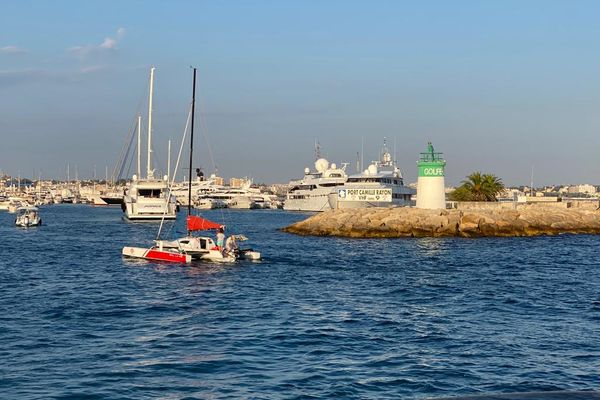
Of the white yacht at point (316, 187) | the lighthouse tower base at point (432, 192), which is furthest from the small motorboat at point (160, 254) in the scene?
the white yacht at point (316, 187)

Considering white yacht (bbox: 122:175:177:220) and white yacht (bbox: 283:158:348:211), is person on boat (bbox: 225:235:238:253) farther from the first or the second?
white yacht (bbox: 283:158:348:211)

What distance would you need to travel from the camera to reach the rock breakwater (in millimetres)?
71438

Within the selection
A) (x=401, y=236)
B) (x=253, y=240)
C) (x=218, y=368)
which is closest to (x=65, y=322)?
(x=218, y=368)

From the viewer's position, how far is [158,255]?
1761 inches

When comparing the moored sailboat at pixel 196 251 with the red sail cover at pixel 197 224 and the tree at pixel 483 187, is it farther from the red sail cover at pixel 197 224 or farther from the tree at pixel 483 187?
the tree at pixel 483 187

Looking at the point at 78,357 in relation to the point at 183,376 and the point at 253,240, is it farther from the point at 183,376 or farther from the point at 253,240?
the point at 253,240

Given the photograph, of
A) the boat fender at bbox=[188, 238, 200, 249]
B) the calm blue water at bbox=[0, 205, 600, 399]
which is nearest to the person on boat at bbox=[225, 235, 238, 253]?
the calm blue water at bbox=[0, 205, 600, 399]

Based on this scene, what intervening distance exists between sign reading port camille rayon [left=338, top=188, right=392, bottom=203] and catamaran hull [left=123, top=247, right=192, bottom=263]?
245ft

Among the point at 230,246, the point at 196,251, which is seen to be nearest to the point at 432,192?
the point at 230,246

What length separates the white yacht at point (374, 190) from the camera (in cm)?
11944

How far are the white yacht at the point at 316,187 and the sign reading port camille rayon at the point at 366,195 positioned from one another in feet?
93.9

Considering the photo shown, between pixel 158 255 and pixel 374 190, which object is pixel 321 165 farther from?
pixel 158 255

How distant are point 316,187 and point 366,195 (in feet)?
139

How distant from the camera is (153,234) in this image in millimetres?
76125
